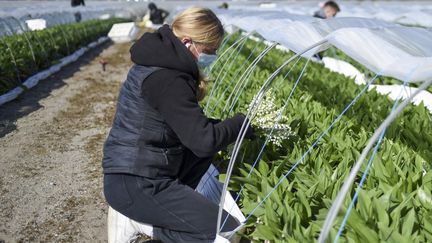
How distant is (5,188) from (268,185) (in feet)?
8.68

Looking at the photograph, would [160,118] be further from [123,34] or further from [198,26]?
[123,34]

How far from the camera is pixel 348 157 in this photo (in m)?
2.81

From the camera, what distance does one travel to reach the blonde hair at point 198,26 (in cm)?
218

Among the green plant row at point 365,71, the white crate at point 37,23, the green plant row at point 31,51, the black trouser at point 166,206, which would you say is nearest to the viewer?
the black trouser at point 166,206

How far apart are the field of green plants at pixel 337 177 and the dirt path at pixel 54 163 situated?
130 cm

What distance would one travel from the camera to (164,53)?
2.14 metres

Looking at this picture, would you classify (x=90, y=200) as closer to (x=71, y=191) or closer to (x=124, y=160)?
(x=71, y=191)

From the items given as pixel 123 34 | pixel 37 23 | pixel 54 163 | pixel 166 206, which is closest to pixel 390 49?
pixel 166 206

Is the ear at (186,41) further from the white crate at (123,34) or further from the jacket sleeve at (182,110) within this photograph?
the white crate at (123,34)

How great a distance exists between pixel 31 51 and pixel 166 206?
24.2 ft

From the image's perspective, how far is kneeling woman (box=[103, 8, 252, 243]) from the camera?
2109 mm

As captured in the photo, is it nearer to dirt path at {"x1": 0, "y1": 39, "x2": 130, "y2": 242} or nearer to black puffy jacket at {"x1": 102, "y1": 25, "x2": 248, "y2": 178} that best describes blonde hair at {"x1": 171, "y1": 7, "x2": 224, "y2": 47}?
black puffy jacket at {"x1": 102, "y1": 25, "x2": 248, "y2": 178}

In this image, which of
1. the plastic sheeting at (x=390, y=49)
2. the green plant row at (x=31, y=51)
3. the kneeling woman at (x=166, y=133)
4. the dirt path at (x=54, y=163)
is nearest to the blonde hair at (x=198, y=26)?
the kneeling woman at (x=166, y=133)

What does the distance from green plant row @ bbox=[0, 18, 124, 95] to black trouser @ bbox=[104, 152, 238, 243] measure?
18.0 feet
